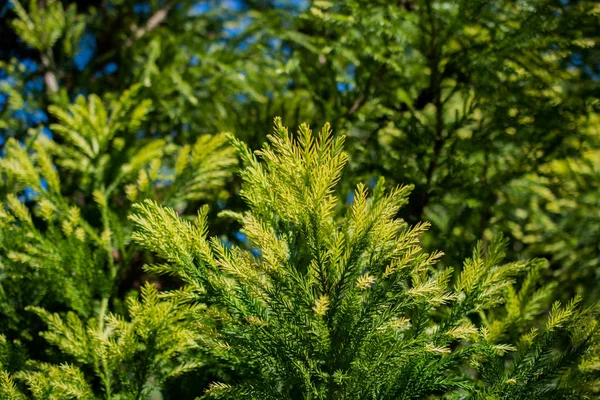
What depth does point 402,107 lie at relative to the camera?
9.49 feet

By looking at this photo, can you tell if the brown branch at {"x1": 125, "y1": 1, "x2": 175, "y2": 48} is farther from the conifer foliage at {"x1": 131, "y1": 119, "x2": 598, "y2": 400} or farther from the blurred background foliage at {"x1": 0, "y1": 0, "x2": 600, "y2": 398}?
the conifer foliage at {"x1": 131, "y1": 119, "x2": 598, "y2": 400}

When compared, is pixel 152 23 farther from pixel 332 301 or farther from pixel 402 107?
pixel 332 301

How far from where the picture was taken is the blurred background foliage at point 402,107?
228cm

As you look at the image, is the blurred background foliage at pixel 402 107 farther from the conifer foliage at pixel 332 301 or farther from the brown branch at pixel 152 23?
the conifer foliage at pixel 332 301

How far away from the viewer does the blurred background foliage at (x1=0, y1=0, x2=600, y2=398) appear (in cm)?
228

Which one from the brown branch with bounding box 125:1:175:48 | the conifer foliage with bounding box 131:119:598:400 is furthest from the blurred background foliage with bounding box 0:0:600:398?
the conifer foliage with bounding box 131:119:598:400

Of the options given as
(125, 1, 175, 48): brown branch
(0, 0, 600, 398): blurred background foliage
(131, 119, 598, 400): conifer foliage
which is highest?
(125, 1, 175, 48): brown branch

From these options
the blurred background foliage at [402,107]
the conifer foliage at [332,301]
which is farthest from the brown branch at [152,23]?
the conifer foliage at [332,301]

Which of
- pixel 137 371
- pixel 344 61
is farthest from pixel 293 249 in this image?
pixel 344 61

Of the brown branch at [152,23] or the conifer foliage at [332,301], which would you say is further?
the brown branch at [152,23]

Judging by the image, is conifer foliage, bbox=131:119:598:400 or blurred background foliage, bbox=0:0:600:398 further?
blurred background foliage, bbox=0:0:600:398

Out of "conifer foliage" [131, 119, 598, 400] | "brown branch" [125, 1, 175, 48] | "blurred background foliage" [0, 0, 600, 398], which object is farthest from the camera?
"brown branch" [125, 1, 175, 48]

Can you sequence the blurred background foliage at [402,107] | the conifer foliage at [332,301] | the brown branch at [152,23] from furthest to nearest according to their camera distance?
the brown branch at [152,23] < the blurred background foliage at [402,107] < the conifer foliage at [332,301]

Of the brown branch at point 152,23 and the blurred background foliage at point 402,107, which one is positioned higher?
the brown branch at point 152,23
